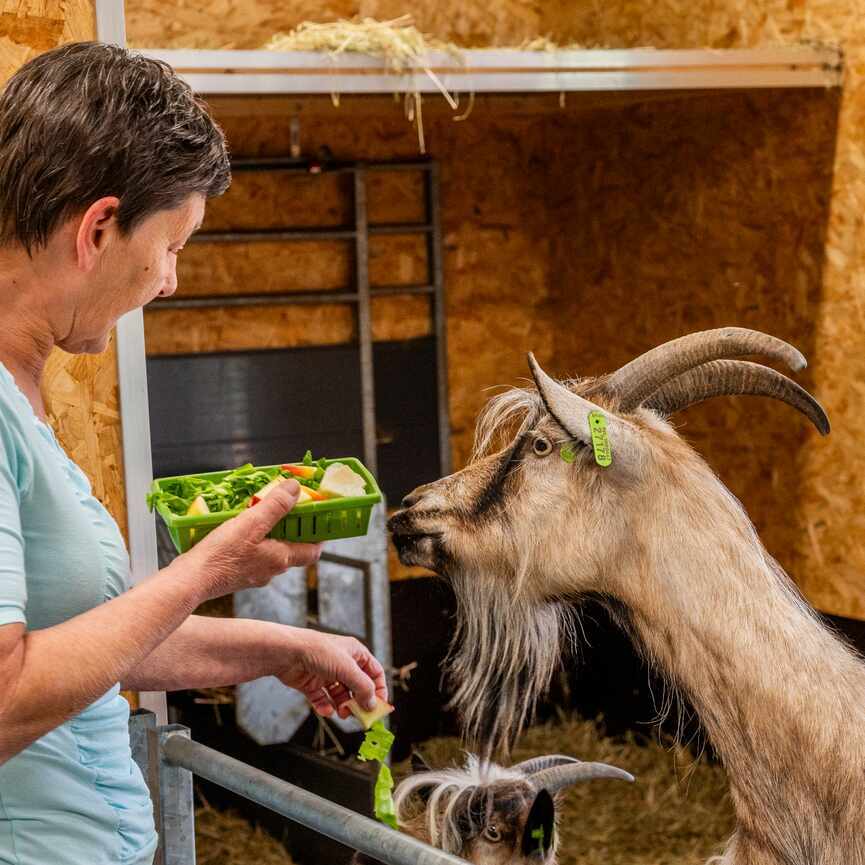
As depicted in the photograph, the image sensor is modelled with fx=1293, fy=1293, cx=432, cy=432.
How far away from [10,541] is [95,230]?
36cm

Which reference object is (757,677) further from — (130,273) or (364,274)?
(364,274)

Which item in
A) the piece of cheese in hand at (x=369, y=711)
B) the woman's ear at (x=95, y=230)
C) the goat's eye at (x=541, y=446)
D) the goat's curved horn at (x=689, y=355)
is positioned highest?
the woman's ear at (x=95, y=230)

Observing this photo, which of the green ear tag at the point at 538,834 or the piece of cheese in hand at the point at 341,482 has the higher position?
the piece of cheese in hand at the point at 341,482

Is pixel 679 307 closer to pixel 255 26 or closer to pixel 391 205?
pixel 391 205

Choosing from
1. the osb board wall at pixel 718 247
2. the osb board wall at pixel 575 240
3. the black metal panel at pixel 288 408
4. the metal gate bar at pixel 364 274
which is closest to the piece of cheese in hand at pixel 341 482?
the osb board wall at pixel 718 247

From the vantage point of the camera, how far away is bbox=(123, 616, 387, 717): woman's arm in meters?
1.83

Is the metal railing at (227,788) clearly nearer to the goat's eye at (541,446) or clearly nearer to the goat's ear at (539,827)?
the goat's eye at (541,446)

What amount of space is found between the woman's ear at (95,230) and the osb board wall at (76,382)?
0.94 meters

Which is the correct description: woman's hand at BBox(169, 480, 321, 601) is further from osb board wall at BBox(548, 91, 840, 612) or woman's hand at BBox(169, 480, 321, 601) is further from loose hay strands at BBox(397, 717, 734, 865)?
loose hay strands at BBox(397, 717, 734, 865)

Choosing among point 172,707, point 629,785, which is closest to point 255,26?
point 172,707

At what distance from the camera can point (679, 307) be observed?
5.56 meters

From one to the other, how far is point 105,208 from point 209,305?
15.2 ft

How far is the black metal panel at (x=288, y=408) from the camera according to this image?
5934 millimetres

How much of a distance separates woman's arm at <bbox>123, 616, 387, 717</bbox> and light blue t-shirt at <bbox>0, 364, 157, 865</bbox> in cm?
20
